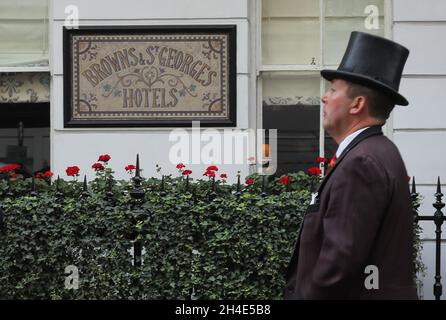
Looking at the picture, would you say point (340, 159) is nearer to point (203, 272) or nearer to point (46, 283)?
point (203, 272)

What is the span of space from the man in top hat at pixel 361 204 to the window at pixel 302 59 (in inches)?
191

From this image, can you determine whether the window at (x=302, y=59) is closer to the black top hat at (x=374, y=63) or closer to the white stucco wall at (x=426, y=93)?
the white stucco wall at (x=426, y=93)

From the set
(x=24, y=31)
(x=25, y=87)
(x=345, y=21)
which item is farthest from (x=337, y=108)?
(x=24, y=31)

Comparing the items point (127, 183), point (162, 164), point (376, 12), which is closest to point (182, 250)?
point (127, 183)

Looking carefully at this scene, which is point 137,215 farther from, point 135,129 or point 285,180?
point 135,129

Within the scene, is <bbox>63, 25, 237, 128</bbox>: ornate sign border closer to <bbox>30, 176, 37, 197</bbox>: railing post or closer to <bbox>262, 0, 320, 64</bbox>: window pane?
<bbox>262, 0, 320, 64</bbox>: window pane

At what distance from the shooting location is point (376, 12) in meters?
8.27

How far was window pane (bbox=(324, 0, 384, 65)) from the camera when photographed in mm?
8266

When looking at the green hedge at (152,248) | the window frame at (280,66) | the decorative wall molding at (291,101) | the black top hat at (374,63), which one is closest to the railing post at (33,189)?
the green hedge at (152,248)

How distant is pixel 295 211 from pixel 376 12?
3.08 metres

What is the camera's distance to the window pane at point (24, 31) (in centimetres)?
835

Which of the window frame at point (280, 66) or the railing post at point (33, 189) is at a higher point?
the window frame at point (280, 66)

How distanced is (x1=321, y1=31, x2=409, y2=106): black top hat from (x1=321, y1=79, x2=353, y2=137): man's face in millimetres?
48

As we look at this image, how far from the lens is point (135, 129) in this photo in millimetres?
8055
